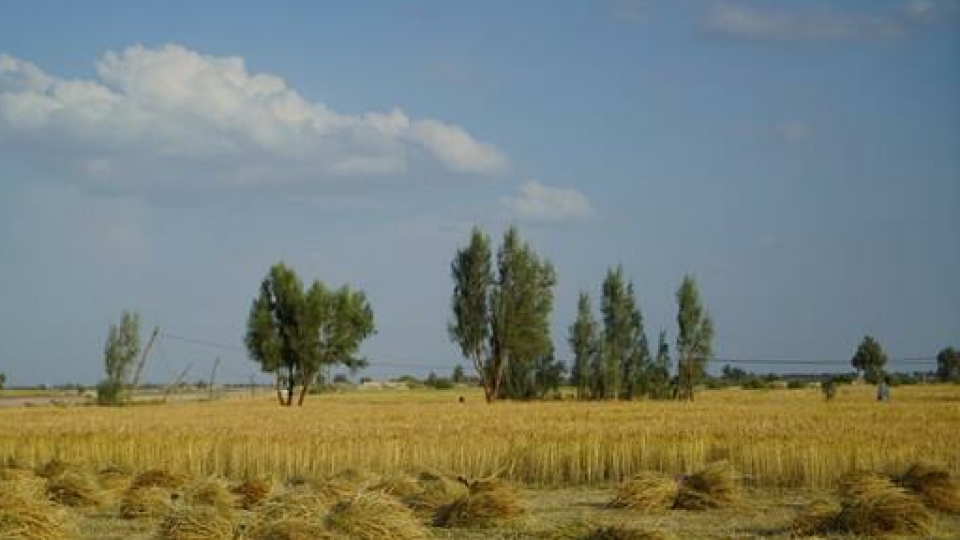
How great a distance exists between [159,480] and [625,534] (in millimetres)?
9413

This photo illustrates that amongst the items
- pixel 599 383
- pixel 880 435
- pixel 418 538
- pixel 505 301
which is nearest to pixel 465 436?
pixel 880 435

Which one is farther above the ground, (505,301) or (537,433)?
(505,301)

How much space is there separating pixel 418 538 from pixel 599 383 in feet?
206

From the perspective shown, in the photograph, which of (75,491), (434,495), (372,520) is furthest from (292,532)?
(75,491)

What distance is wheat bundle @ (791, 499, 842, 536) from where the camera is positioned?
12.4 metres

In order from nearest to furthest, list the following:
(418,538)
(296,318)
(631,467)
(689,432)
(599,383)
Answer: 1. (418,538)
2. (631,467)
3. (689,432)
4. (296,318)
5. (599,383)

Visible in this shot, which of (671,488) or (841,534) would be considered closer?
(841,534)

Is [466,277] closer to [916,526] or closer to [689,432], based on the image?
[689,432]

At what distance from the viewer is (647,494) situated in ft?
50.3

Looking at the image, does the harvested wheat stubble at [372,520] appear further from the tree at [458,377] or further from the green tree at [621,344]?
the tree at [458,377]

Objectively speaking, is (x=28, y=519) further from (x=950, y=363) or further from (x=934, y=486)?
(x=950, y=363)

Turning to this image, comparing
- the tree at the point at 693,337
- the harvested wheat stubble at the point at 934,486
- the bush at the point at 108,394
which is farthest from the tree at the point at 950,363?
the harvested wheat stubble at the point at 934,486

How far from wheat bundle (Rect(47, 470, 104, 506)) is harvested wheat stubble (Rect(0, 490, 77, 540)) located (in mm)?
3763

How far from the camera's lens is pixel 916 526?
12.2 m
